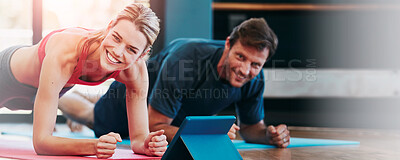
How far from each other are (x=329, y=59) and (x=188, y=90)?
185 centimetres

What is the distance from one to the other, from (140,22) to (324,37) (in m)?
2.39

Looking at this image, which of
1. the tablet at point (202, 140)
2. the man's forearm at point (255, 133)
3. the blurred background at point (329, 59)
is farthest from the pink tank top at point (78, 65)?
the blurred background at point (329, 59)

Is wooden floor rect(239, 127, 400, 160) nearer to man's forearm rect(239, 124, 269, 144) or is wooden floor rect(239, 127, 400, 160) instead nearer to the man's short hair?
man's forearm rect(239, 124, 269, 144)

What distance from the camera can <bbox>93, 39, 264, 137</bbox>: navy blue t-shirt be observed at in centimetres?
173

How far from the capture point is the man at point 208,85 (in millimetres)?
1688

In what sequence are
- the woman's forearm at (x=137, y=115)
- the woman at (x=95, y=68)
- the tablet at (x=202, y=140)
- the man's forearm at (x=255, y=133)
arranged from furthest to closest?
the man's forearm at (x=255, y=133) < the woman's forearm at (x=137, y=115) < the woman at (x=95, y=68) < the tablet at (x=202, y=140)

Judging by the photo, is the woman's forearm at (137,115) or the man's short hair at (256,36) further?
the man's short hair at (256,36)

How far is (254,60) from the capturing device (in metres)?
1.67

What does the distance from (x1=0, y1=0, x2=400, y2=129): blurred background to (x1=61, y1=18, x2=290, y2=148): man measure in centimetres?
129

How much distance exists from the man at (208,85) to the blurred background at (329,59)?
50.8 inches

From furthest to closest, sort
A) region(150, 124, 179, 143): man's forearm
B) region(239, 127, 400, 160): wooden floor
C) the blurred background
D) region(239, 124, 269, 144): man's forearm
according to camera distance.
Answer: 1. the blurred background
2. region(239, 124, 269, 144): man's forearm
3. region(150, 124, 179, 143): man's forearm
4. region(239, 127, 400, 160): wooden floor

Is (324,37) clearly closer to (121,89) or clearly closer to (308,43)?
A: (308,43)

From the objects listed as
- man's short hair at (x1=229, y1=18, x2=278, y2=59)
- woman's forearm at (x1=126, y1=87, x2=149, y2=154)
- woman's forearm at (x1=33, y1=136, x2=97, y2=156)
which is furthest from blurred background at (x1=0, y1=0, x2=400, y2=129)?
woman's forearm at (x1=33, y1=136, x2=97, y2=156)

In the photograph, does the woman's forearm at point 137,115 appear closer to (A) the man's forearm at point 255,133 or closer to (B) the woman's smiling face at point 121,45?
(B) the woman's smiling face at point 121,45
